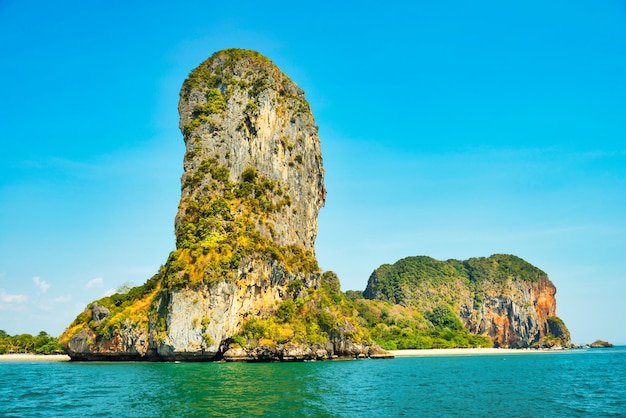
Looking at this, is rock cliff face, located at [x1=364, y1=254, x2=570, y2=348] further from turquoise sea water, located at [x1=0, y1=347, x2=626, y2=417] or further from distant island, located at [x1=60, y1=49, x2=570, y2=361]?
turquoise sea water, located at [x1=0, y1=347, x2=626, y2=417]

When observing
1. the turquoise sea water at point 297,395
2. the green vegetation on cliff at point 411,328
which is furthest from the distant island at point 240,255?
the turquoise sea water at point 297,395

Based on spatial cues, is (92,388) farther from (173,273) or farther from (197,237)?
(197,237)

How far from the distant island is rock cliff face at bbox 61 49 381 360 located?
0.65ft

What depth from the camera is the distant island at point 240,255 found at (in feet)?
225

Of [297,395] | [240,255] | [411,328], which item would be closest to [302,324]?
[240,255]

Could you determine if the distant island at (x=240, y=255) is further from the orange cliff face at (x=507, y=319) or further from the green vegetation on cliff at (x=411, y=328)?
the orange cliff face at (x=507, y=319)

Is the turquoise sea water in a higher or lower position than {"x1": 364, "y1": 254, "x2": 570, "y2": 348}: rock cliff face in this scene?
lower

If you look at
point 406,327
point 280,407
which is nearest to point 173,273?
point 280,407

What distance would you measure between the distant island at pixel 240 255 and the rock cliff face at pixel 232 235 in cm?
20

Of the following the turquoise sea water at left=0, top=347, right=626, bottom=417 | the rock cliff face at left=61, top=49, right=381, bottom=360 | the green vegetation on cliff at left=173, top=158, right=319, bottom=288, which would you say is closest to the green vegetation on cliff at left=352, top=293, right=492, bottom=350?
the rock cliff face at left=61, top=49, right=381, bottom=360

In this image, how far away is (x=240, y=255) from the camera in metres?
72.9

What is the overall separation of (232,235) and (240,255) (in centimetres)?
521

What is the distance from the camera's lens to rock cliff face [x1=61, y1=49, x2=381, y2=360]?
68375 millimetres

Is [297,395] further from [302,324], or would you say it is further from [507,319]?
[507,319]
